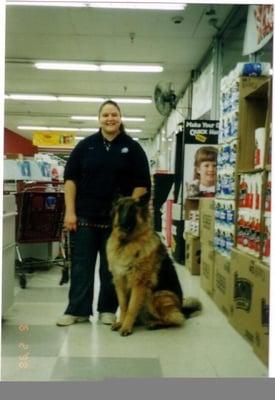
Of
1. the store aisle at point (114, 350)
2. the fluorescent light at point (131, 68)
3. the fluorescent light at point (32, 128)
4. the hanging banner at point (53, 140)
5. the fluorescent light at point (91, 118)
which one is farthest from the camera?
the hanging banner at point (53, 140)

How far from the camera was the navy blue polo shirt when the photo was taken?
120 inches

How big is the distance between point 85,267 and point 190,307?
869 millimetres

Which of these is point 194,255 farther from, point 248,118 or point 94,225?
point 248,118

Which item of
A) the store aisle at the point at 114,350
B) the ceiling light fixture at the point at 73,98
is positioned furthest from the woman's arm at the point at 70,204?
the ceiling light fixture at the point at 73,98

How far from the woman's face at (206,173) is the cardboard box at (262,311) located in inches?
128

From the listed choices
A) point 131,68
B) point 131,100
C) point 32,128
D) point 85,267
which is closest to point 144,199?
point 85,267

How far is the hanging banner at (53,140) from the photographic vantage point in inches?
584

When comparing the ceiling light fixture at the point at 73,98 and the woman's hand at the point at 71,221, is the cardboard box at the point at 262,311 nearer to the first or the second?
the woman's hand at the point at 71,221

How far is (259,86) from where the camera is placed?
9.23 ft

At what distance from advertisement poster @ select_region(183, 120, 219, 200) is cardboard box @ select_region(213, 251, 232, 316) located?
2.16m

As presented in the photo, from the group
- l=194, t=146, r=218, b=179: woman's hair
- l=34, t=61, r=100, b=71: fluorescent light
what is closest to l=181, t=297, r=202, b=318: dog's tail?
l=194, t=146, r=218, b=179: woman's hair

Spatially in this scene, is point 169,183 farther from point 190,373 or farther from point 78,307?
point 190,373

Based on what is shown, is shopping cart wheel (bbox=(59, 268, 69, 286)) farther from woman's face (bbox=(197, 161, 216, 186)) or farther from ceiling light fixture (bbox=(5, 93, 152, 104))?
ceiling light fixture (bbox=(5, 93, 152, 104))

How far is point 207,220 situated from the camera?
411cm
